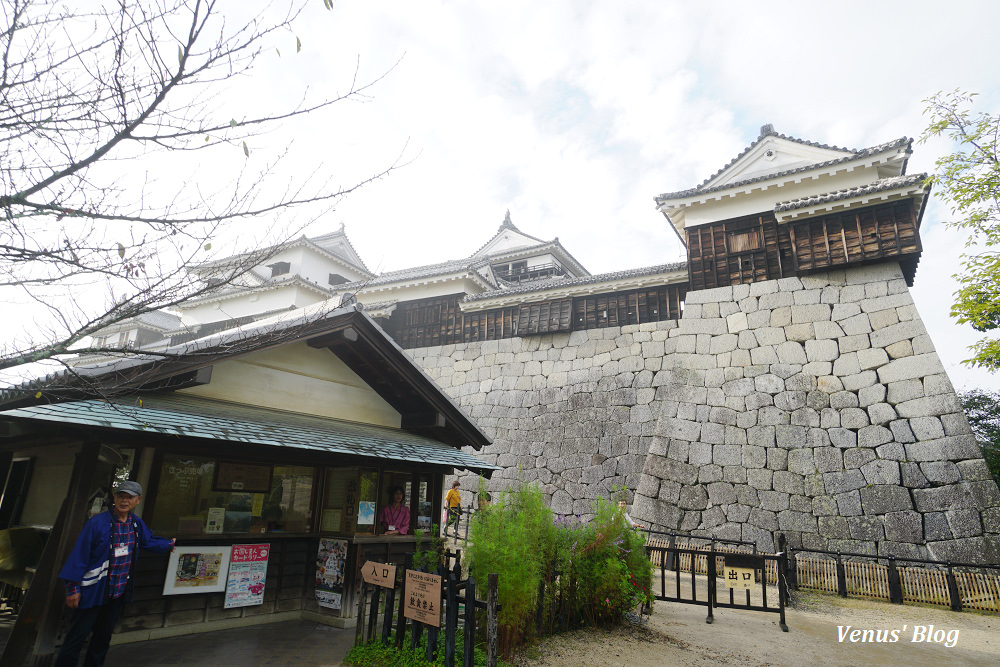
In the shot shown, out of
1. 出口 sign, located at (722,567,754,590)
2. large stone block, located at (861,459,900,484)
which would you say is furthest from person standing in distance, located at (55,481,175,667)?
large stone block, located at (861,459,900,484)

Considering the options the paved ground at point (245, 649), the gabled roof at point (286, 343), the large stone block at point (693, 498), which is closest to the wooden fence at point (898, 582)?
the large stone block at point (693, 498)

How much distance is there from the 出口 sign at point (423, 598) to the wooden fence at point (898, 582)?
5773 millimetres

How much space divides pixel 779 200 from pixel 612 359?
7.20 m

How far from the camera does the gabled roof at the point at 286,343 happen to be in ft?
16.4

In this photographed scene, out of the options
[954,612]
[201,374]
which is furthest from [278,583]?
[954,612]

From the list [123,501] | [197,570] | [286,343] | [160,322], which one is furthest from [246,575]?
[160,322]

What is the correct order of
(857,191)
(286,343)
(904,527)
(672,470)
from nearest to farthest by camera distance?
(286,343) → (904,527) → (857,191) → (672,470)

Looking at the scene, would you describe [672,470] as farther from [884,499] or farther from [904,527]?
[904,527]

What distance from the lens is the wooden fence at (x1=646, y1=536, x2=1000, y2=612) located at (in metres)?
9.32

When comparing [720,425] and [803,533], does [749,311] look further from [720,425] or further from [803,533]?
[803,533]

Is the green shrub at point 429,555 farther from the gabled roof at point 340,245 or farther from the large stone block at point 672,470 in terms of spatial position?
the gabled roof at point 340,245

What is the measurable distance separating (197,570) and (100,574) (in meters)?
1.69

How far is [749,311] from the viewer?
15.3 metres

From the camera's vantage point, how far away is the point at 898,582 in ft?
32.3
